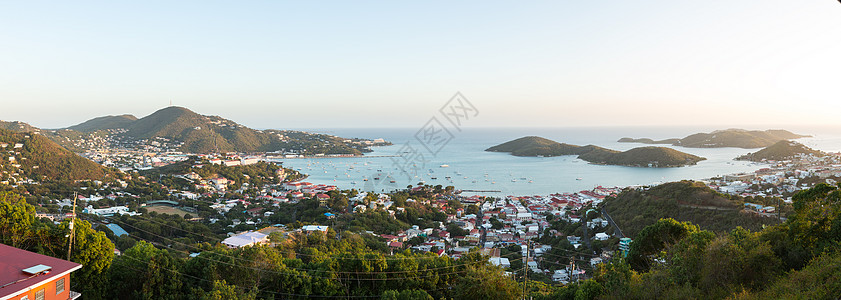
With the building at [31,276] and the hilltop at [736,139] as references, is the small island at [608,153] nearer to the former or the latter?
the hilltop at [736,139]

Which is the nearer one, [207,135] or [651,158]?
[651,158]

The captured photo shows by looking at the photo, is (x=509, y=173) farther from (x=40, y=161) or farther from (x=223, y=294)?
(x=223, y=294)

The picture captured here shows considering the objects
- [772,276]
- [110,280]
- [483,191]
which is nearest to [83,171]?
[110,280]

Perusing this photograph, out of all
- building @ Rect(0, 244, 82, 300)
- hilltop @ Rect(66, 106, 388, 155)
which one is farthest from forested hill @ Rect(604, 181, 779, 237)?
hilltop @ Rect(66, 106, 388, 155)

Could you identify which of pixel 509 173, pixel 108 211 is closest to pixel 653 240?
pixel 108 211

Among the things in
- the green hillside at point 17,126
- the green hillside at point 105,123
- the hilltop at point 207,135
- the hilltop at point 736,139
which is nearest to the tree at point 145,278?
the hilltop at point 207,135

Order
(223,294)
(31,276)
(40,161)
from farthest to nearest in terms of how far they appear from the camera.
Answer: (40,161), (223,294), (31,276)

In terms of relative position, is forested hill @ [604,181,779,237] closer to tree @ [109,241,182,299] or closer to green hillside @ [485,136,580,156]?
tree @ [109,241,182,299]

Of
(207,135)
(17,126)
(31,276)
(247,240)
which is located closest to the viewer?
(31,276)
